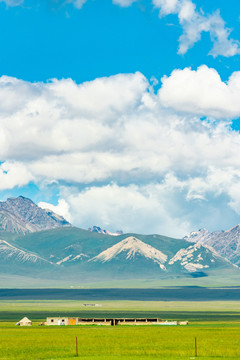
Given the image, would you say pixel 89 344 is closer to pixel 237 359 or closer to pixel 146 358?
pixel 146 358

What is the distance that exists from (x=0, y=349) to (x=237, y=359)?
157 feet

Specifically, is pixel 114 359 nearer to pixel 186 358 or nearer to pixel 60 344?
pixel 186 358

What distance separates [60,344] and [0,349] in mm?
14261

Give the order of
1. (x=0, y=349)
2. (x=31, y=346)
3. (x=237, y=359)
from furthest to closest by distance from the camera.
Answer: (x=31, y=346) → (x=0, y=349) → (x=237, y=359)

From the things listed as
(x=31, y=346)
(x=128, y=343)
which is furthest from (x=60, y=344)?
(x=128, y=343)

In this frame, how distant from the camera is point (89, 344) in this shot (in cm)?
11756

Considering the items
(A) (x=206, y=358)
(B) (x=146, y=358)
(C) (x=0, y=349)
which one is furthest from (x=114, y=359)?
(C) (x=0, y=349)

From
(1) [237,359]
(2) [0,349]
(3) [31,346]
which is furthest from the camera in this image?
(3) [31,346]

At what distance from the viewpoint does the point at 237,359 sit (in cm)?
8062

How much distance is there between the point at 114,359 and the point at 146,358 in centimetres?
585

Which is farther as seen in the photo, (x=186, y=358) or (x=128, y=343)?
(x=128, y=343)

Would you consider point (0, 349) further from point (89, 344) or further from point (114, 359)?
point (114, 359)

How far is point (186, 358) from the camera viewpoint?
273 ft

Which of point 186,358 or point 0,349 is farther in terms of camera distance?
point 0,349
